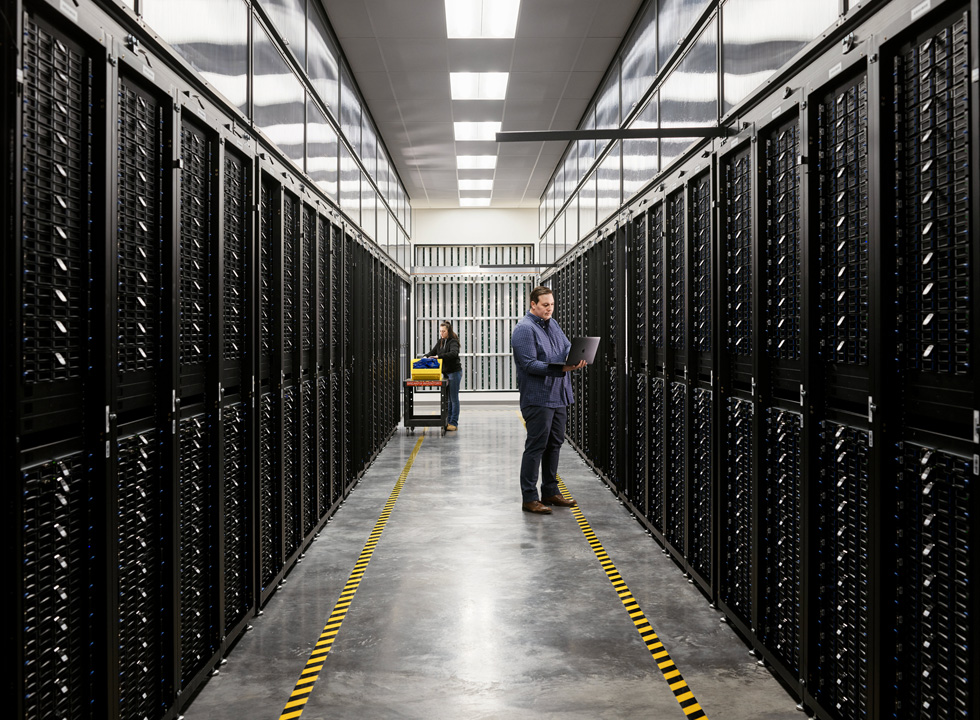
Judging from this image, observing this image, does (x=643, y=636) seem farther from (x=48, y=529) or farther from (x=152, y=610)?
(x=48, y=529)

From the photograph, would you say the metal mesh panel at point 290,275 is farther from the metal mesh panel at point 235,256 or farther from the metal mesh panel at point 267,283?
the metal mesh panel at point 235,256

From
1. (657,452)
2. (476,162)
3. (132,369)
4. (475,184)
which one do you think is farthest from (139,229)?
(475,184)

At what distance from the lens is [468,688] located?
301cm

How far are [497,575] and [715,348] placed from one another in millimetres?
1919

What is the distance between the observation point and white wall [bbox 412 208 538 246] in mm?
15891

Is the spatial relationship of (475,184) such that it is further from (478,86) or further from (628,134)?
(628,134)

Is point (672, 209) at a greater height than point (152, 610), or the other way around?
point (672, 209)

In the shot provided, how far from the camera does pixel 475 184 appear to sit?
13477mm

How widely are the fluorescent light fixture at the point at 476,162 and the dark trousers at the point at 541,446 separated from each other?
636cm

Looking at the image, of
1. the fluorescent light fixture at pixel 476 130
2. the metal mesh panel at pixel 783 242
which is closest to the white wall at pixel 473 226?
the fluorescent light fixture at pixel 476 130

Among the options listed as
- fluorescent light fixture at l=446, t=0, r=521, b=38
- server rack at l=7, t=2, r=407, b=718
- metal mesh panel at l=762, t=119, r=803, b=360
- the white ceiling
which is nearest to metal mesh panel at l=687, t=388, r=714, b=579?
metal mesh panel at l=762, t=119, r=803, b=360

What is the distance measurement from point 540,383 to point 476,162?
268 inches

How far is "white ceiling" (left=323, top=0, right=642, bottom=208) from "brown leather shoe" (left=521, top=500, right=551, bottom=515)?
4192mm

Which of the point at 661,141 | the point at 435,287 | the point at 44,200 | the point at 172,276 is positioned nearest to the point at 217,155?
the point at 172,276
